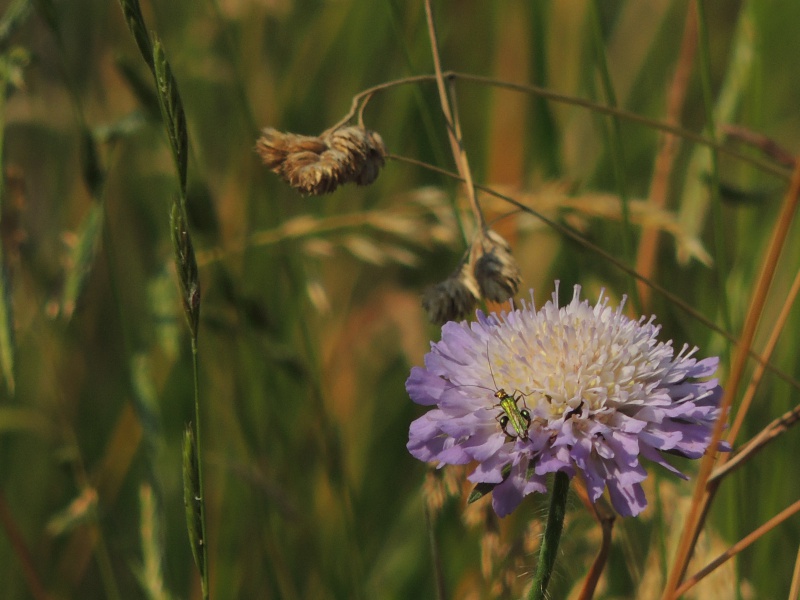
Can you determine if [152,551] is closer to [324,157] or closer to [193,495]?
[193,495]

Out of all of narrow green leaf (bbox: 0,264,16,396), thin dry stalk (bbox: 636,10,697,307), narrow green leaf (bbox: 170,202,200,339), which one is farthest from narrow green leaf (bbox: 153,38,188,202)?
thin dry stalk (bbox: 636,10,697,307)

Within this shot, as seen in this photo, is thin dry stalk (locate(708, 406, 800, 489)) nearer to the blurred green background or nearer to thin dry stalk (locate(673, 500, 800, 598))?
thin dry stalk (locate(673, 500, 800, 598))

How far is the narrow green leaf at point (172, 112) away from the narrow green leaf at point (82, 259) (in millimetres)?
541

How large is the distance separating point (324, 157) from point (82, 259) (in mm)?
629

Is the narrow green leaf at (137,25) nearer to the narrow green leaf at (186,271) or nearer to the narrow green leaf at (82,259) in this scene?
the narrow green leaf at (186,271)

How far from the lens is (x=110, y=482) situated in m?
1.81

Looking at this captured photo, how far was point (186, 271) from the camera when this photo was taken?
2.37 feet

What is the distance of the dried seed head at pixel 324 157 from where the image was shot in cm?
73

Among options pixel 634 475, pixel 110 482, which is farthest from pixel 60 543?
pixel 634 475

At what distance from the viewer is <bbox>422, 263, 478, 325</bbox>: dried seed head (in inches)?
31.4

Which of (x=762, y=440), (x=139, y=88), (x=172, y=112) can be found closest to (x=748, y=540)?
(x=762, y=440)

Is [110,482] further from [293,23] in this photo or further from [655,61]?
[655,61]

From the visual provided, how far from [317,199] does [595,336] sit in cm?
156

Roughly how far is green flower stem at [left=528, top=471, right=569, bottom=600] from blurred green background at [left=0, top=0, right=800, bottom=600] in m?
0.20
